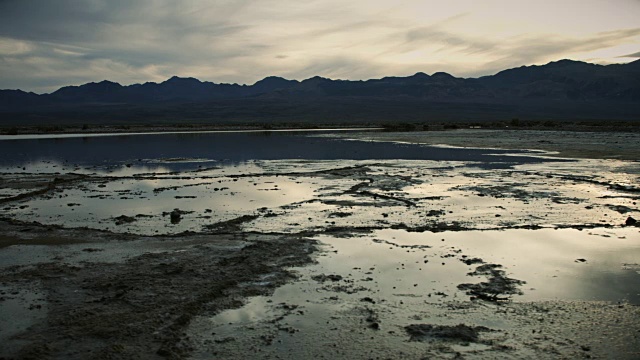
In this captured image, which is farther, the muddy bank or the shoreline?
the shoreline

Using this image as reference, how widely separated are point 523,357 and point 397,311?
194 centimetres

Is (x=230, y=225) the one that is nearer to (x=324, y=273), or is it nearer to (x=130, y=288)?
(x=324, y=273)

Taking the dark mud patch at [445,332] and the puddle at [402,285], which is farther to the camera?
the puddle at [402,285]

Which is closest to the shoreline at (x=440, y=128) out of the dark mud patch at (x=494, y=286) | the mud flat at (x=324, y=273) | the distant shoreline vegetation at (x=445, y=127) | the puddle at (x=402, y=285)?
the distant shoreline vegetation at (x=445, y=127)

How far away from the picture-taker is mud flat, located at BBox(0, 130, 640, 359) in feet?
Result: 21.9

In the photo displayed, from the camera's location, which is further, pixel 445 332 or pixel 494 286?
pixel 494 286

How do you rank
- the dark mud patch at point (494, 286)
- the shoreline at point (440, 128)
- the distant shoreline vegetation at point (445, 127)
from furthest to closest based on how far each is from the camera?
the distant shoreline vegetation at point (445, 127), the shoreline at point (440, 128), the dark mud patch at point (494, 286)

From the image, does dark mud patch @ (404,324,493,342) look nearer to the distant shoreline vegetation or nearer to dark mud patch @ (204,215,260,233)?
dark mud patch @ (204,215,260,233)

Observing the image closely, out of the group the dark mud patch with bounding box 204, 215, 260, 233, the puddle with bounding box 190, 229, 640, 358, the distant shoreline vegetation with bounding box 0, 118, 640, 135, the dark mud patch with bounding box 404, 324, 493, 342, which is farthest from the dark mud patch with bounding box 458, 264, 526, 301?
the distant shoreline vegetation with bounding box 0, 118, 640, 135

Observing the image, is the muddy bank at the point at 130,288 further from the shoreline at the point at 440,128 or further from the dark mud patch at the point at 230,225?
the shoreline at the point at 440,128

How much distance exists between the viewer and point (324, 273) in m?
9.49

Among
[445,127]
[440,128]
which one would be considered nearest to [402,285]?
[440,128]

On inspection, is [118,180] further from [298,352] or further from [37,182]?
[298,352]

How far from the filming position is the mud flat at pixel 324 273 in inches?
263
